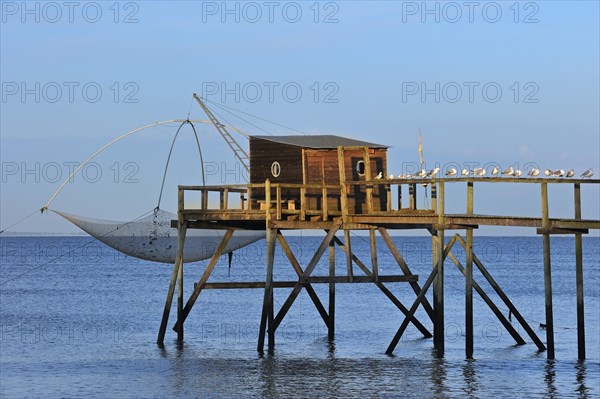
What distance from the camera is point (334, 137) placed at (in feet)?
131

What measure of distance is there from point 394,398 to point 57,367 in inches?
446

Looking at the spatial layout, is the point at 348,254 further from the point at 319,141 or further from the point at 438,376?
→ the point at 438,376

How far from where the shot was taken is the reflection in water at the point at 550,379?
2919 cm

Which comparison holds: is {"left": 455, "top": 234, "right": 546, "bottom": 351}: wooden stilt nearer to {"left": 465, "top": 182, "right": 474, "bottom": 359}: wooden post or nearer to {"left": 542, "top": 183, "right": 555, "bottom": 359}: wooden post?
{"left": 465, "top": 182, "right": 474, "bottom": 359}: wooden post

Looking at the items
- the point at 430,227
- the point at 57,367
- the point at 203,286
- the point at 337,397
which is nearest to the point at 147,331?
Result: the point at 203,286

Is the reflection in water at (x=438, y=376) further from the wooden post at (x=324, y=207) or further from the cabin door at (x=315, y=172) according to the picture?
the cabin door at (x=315, y=172)

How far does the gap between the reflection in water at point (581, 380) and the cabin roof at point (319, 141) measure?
960cm

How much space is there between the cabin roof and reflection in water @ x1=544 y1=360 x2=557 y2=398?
9059 millimetres

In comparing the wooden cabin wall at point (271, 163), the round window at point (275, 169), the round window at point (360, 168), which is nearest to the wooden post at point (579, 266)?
the round window at point (360, 168)

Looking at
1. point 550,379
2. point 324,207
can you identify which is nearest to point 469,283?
point 550,379

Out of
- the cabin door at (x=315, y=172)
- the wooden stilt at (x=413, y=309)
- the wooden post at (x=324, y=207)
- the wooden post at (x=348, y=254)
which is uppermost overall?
the cabin door at (x=315, y=172)

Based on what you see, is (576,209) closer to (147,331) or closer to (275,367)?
(275,367)

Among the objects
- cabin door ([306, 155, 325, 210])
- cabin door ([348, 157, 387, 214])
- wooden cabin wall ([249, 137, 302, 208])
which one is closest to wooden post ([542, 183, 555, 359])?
cabin door ([348, 157, 387, 214])

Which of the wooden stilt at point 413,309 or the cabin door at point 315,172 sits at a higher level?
the cabin door at point 315,172
